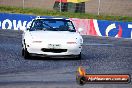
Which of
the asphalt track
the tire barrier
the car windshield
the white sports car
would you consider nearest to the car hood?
the white sports car

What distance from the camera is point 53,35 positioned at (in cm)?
1515

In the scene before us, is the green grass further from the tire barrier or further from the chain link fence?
the tire barrier

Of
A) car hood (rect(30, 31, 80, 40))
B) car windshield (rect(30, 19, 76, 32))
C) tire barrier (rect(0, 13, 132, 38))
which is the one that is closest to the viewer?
car hood (rect(30, 31, 80, 40))

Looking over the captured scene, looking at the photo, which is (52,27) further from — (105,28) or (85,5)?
(85,5)

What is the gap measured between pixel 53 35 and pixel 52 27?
1.15 metres

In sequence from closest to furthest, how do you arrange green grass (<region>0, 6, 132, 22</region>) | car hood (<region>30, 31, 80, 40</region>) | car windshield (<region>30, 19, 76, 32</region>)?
car hood (<region>30, 31, 80, 40</region>) < car windshield (<region>30, 19, 76, 32</region>) < green grass (<region>0, 6, 132, 22</region>)

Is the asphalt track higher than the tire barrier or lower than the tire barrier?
higher

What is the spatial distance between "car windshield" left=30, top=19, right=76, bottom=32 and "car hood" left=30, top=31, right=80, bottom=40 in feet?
1.73

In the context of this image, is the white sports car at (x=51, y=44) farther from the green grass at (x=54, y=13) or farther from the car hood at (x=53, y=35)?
the green grass at (x=54, y=13)

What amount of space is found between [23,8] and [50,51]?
24356 mm

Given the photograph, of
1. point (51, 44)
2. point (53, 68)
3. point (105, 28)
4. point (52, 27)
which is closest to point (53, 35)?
point (51, 44)

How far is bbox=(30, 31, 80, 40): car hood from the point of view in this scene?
14.9m

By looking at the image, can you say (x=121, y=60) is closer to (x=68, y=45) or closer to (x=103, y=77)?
(x=68, y=45)

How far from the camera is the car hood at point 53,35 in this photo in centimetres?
1491
